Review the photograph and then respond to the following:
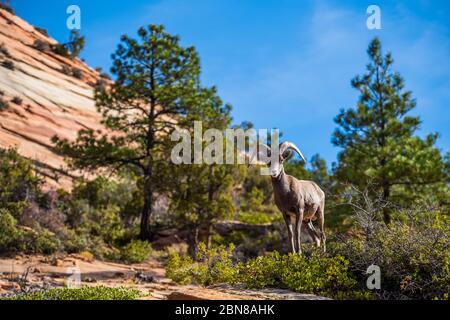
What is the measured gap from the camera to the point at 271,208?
103 feet

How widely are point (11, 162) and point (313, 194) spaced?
15752 millimetres

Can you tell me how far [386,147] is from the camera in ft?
51.3

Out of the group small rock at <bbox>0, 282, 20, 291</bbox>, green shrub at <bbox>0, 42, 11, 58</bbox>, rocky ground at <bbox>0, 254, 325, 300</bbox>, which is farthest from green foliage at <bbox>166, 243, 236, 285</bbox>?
green shrub at <bbox>0, 42, 11, 58</bbox>

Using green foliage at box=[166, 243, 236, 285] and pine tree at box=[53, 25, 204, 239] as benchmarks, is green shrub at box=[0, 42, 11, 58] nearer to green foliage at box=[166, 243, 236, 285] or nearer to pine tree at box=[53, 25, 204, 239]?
pine tree at box=[53, 25, 204, 239]

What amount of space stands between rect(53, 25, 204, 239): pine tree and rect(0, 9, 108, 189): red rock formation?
4861 millimetres

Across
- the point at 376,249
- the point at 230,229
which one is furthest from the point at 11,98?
the point at 376,249

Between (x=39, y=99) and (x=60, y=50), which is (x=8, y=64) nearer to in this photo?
(x=39, y=99)

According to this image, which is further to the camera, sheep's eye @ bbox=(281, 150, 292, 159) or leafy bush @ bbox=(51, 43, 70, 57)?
leafy bush @ bbox=(51, 43, 70, 57)

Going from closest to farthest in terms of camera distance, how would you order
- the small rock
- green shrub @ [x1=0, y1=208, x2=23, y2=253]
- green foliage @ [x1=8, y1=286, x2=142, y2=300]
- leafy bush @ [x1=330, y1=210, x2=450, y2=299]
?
leafy bush @ [x1=330, y1=210, x2=450, y2=299]
green foliage @ [x1=8, y1=286, x2=142, y2=300]
the small rock
green shrub @ [x1=0, y1=208, x2=23, y2=253]

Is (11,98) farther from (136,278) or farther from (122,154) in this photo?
(136,278)

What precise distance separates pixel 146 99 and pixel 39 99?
15835 mm

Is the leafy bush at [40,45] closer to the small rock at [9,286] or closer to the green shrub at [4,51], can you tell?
the green shrub at [4,51]

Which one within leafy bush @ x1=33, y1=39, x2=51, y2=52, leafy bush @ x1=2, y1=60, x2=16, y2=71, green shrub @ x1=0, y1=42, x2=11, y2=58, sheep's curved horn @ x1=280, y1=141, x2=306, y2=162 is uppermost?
leafy bush @ x1=33, y1=39, x2=51, y2=52

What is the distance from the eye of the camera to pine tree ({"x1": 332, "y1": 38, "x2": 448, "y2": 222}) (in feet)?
50.1
